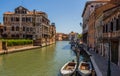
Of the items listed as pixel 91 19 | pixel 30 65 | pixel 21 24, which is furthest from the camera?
pixel 21 24

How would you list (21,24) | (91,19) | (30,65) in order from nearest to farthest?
(30,65) < (91,19) < (21,24)

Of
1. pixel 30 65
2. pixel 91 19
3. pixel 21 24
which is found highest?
pixel 21 24

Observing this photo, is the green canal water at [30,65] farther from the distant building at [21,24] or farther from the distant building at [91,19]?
the distant building at [21,24]

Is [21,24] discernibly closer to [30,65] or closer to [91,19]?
[91,19]

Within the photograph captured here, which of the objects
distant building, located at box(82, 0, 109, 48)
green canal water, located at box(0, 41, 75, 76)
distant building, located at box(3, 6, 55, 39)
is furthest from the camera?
distant building, located at box(3, 6, 55, 39)

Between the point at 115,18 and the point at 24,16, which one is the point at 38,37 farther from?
the point at 115,18

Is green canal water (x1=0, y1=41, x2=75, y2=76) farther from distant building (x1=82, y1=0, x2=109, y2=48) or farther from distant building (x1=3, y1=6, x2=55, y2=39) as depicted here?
distant building (x1=3, y1=6, x2=55, y2=39)

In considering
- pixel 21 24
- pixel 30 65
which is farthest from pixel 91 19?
pixel 21 24

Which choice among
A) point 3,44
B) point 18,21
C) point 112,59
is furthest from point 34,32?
point 112,59

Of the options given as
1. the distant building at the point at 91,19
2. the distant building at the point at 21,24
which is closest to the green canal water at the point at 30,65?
the distant building at the point at 91,19

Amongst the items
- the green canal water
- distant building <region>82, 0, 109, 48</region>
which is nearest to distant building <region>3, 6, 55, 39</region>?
distant building <region>82, 0, 109, 48</region>

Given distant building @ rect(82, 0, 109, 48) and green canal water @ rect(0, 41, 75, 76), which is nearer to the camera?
green canal water @ rect(0, 41, 75, 76)

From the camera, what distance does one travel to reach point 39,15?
2955 inches

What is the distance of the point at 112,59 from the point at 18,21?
5467 centimetres
